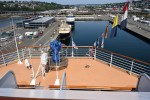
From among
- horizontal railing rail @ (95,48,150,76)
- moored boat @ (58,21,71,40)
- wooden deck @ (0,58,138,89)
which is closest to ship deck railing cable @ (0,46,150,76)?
horizontal railing rail @ (95,48,150,76)

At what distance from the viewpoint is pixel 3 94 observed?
1977mm

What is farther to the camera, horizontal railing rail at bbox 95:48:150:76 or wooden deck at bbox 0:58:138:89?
horizontal railing rail at bbox 95:48:150:76

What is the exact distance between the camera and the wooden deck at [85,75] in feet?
22.8

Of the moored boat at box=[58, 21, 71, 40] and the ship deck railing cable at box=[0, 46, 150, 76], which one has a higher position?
the ship deck railing cable at box=[0, 46, 150, 76]

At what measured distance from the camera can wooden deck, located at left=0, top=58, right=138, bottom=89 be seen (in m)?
6.96

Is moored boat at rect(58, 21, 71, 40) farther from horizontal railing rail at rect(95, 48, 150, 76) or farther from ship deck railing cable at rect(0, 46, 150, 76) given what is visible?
ship deck railing cable at rect(0, 46, 150, 76)

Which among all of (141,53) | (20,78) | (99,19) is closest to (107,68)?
(20,78)

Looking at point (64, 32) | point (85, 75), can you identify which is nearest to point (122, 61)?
point (85, 75)

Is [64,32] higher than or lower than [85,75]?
lower

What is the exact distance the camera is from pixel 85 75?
7656 mm

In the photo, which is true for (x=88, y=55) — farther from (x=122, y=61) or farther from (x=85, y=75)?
(x=85, y=75)

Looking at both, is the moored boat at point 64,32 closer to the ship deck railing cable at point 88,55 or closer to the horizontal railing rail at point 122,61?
the horizontal railing rail at point 122,61

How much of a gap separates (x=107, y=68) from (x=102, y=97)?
663 cm

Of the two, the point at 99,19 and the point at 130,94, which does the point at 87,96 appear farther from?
the point at 99,19
